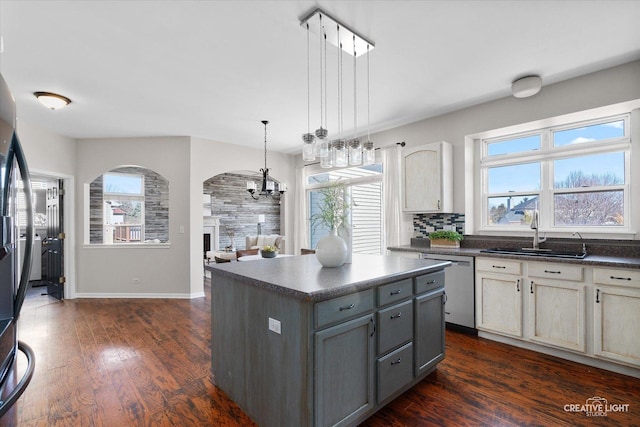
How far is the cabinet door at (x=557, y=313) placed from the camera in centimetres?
278

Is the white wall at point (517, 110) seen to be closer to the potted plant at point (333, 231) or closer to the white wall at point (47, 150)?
the potted plant at point (333, 231)

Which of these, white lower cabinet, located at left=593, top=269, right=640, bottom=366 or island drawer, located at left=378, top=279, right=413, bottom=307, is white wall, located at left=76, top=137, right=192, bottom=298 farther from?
white lower cabinet, located at left=593, top=269, right=640, bottom=366

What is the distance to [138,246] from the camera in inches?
211

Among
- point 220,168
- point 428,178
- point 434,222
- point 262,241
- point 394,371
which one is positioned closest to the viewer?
point 394,371

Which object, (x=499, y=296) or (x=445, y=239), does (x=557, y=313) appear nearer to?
(x=499, y=296)

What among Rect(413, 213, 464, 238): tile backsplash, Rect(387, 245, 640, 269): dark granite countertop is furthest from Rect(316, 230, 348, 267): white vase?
Rect(413, 213, 464, 238): tile backsplash

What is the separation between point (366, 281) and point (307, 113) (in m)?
2.90

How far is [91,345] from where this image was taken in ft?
10.8

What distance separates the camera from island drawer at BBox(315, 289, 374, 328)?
5.58 feet

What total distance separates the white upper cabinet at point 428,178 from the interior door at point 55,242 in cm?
537

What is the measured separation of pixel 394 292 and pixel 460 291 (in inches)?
69.2

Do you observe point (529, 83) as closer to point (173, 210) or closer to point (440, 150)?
point (440, 150)

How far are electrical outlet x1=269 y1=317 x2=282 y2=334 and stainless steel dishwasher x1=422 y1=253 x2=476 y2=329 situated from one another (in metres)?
2.26

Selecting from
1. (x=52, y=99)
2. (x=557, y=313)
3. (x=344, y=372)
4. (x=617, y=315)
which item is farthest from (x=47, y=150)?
(x=617, y=315)
